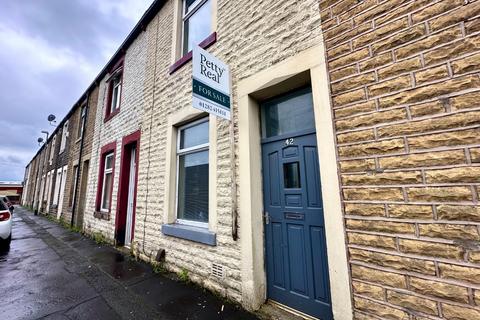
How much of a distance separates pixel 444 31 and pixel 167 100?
453 cm

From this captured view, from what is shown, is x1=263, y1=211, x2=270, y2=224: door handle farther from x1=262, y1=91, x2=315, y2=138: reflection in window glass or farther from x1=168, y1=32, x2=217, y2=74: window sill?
x1=168, y1=32, x2=217, y2=74: window sill

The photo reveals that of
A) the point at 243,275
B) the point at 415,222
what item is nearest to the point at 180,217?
the point at 243,275

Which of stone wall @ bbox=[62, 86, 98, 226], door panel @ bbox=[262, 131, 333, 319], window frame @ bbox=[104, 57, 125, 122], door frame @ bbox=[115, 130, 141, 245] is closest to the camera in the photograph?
door panel @ bbox=[262, 131, 333, 319]

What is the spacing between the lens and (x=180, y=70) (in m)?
4.71

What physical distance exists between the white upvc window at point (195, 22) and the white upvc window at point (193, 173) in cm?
192

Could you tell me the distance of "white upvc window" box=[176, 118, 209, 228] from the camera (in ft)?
13.1

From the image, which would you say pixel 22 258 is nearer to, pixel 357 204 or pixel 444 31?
pixel 357 204

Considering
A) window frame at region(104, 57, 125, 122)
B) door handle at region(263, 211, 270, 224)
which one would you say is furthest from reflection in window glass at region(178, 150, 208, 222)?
window frame at region(104, 57, 125, 122)

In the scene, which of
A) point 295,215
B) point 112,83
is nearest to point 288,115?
point 295,215

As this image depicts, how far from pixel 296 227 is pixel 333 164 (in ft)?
3.06

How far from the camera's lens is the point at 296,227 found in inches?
106

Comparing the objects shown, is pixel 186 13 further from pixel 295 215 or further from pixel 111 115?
pixel 295 215

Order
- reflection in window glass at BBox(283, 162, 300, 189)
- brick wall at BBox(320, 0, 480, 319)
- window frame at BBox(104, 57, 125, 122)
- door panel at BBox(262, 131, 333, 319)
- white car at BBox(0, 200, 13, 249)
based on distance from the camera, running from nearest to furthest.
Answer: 1. brick wall at BBox(320, 0, 480, 319)
2. door panel at BBox(262, 131, 333, 319)
3. reflection in window glass at BBox(283, 162, 300, 189)
4. white car at BBox(0, 200, 13, 249)
5. window frame at BBox(104, 57, 125, 122)

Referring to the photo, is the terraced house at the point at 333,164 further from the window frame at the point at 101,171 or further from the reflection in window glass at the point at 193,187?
the window frame at the point at 101,171
